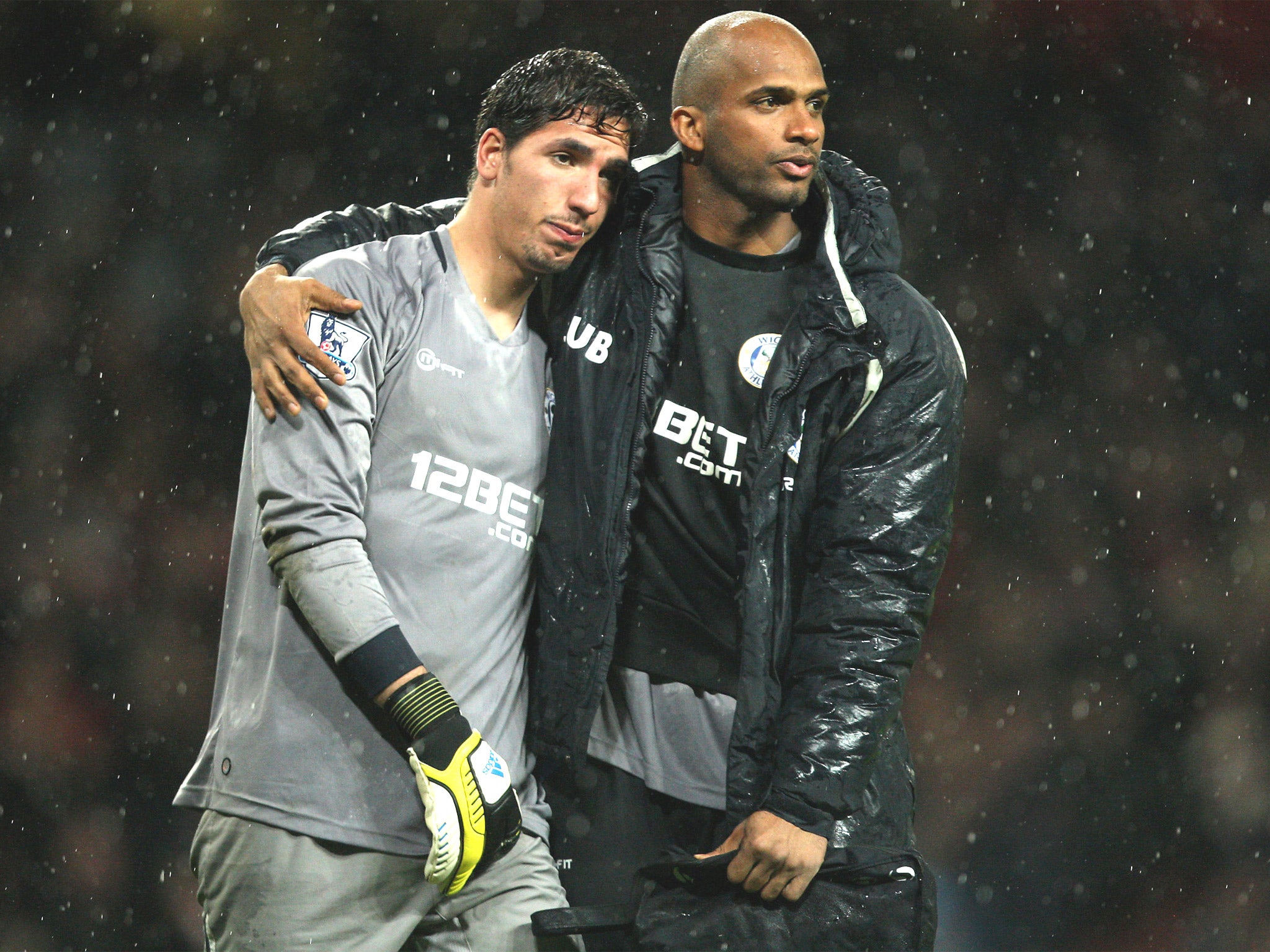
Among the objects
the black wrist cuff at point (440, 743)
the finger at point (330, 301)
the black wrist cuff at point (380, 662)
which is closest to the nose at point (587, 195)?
the finger at point (330, 301)

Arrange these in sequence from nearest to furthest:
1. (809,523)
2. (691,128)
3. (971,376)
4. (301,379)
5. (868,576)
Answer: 1. (301,379)
2. (868,576)
3. (809,523)
4. (691,128)
5. (971,376)

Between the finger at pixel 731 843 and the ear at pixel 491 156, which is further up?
the ear at pixel 491 156

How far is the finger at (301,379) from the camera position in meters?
2.19

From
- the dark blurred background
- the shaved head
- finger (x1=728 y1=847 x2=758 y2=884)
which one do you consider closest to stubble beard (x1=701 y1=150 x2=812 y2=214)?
the shaved head

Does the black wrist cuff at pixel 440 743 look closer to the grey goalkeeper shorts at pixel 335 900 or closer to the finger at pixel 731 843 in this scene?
the grey goalkeeper shorts at pixel 335 900

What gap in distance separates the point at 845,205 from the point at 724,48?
1.30ft

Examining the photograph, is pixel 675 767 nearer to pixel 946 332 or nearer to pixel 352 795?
pixel 352 795

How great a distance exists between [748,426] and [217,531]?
8.16 ft

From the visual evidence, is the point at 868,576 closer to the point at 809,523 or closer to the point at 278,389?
the point at 809,523

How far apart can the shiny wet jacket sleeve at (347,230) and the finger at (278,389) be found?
28 centimetres

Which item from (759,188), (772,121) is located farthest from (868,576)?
(772,121)

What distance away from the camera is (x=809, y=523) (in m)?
2.43

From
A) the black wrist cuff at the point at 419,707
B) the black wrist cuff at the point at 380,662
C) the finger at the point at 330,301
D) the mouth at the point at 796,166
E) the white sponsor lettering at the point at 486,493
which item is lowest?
the black wrist cuff at the point at 419,707

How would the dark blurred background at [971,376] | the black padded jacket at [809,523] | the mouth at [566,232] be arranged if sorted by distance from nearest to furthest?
1. the black padded jacket at [809,523]
2. the mouth at [566,232]
3. the dark blurred background at [971,376]
